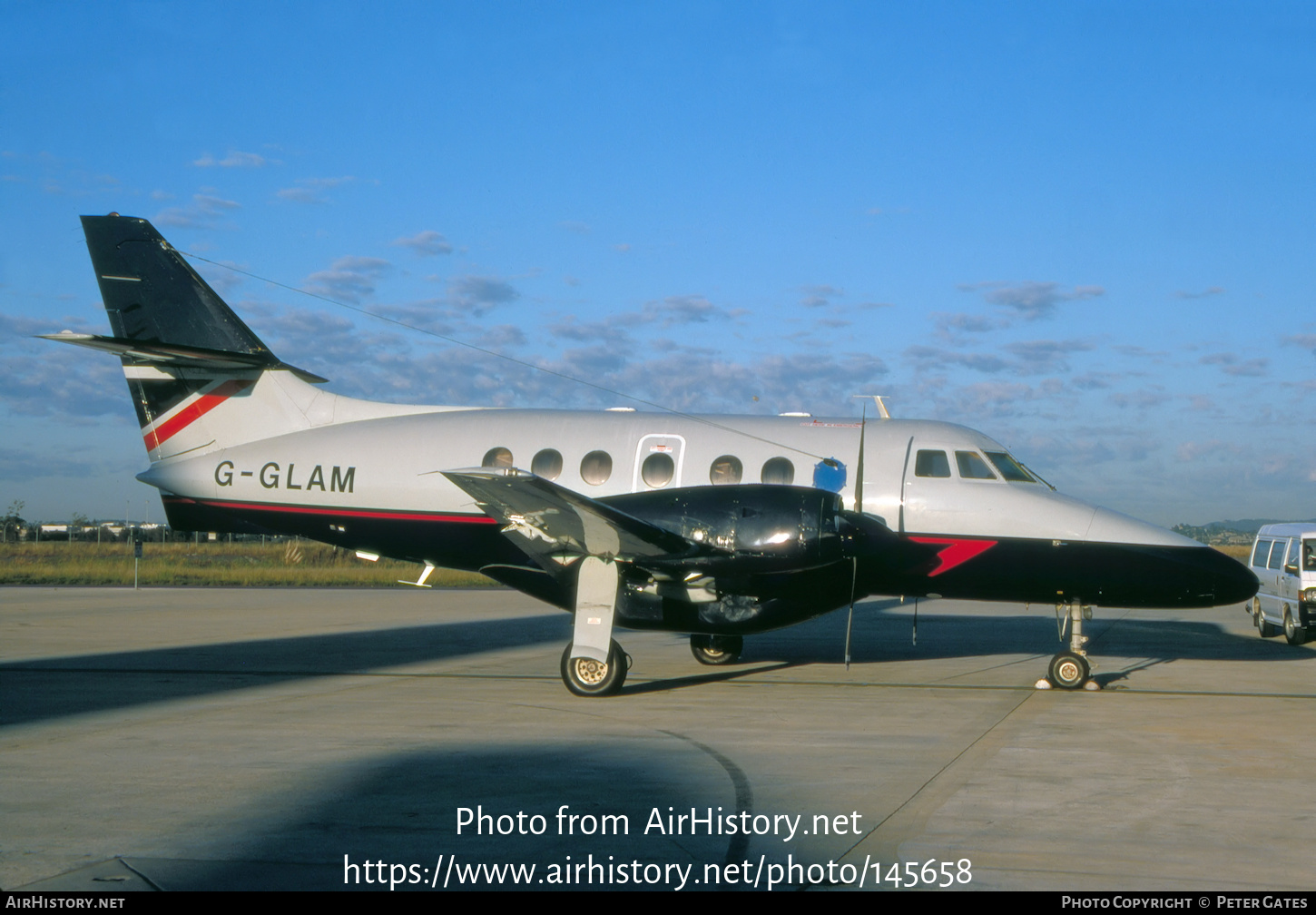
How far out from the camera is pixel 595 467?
13727mm

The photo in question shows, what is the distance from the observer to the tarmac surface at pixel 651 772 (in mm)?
5469

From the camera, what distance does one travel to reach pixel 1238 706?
11375 millimetres

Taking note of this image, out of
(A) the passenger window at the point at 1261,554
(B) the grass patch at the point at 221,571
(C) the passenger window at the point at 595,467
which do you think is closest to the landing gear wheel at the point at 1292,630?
(A) the passenger window at the point at 1261,554

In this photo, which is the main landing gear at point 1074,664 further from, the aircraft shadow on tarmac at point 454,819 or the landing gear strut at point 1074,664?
the aircraft shadow on tarmac at point 454,819

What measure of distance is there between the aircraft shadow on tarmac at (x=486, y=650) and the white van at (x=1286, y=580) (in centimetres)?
47

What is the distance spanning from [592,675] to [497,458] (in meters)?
3.68

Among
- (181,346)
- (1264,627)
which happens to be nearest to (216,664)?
(181,346)

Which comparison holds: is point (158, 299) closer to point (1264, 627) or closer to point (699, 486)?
point (699, 486)

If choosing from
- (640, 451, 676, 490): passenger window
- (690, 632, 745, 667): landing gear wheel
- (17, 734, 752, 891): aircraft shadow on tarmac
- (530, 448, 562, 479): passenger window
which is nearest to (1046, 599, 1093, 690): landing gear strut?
(690, 632, 745, 667): landing gear wheel

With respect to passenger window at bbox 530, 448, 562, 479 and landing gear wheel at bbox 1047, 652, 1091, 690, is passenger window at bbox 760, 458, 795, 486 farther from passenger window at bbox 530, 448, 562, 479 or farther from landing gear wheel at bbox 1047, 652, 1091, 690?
landing gear wheel at bbox 1047, 652, 1091, 690

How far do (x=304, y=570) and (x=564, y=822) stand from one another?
1741 inches

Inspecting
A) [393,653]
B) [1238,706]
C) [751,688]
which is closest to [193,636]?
[393,653]

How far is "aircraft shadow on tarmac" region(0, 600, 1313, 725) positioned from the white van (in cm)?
47

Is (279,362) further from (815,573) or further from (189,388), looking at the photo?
(815,573)
